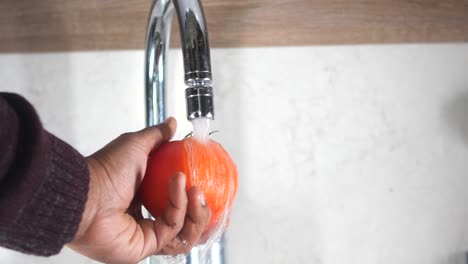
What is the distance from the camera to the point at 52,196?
0.33 metres

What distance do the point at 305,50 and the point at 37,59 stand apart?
39cm

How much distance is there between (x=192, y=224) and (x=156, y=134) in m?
0.10

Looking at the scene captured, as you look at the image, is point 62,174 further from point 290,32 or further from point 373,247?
point 373,247

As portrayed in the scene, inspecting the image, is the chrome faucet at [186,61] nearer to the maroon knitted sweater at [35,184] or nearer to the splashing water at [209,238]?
the splashing water at [209,238]

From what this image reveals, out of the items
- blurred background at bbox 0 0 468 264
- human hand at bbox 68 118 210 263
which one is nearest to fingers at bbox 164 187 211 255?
human hand at bbox 68 118 210 263

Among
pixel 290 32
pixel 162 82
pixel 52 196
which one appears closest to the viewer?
pixel 52 196

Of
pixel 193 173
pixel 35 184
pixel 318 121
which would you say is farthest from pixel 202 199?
pixel 318 121

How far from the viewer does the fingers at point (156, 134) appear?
1.43 feet

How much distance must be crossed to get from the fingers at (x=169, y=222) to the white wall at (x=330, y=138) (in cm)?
26

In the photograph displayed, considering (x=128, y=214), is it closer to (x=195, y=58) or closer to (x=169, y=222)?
(x=169, y=222)

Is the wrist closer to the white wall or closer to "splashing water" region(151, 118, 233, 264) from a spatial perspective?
"splashing water" region(151, 118, 233, 264)

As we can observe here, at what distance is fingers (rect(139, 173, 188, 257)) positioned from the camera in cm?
38

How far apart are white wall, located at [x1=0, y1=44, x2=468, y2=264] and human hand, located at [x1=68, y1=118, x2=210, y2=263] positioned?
246 mm

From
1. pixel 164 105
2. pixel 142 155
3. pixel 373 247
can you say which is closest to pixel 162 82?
pixel 164 105
